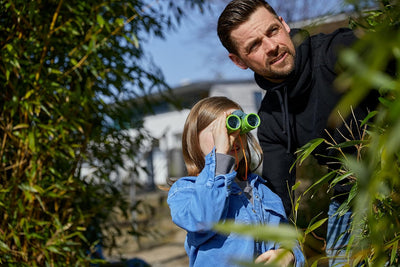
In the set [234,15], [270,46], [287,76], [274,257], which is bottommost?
[274,257]

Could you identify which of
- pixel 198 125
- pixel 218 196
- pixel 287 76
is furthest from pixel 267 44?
pixel 218 196

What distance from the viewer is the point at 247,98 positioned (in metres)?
15.6

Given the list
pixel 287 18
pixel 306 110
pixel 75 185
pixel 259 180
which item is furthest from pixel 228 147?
pixel 287 18

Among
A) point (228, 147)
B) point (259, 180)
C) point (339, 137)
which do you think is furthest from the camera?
point (259, 180)

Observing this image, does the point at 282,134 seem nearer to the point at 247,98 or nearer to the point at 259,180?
the point at 259,180

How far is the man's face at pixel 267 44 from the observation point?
1821 mm

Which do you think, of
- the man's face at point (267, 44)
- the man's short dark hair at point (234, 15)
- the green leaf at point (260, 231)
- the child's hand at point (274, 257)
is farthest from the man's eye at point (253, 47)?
the green leaf at point (260, 231)

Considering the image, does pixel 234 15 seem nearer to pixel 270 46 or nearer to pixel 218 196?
pixel 270 46

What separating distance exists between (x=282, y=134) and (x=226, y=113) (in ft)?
1.00

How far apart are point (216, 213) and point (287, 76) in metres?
0.67

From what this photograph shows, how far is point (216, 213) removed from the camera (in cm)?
152

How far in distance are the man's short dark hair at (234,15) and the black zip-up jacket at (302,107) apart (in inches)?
7.8

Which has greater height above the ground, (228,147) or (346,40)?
(346,40)

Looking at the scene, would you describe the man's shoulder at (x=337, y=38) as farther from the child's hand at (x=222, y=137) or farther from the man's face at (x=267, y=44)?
the child's hand at (x=222, y=137)
